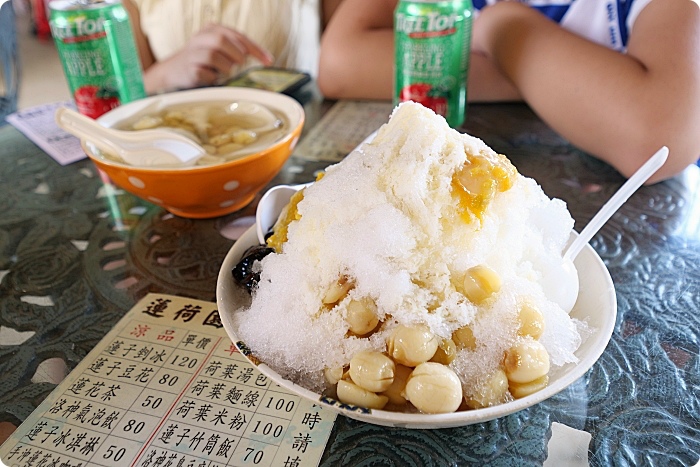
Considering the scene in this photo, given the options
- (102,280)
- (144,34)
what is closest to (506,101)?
(102,280)

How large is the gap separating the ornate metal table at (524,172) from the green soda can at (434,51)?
0.38 feet

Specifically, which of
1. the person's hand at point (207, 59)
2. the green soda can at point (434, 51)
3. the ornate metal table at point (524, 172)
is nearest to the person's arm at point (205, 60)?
the person's hand at point (207, 59)

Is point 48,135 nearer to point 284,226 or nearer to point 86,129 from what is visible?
point 86,129

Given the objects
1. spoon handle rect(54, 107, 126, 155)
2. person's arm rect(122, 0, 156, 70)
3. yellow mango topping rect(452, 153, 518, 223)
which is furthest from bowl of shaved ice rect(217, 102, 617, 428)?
person's arm rect(122, 0, 156, 70)

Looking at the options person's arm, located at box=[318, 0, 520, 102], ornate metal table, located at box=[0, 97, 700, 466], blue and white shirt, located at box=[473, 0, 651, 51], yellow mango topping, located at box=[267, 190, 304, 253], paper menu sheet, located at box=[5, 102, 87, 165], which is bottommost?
paper menu sheet, located at box=[5, 102, 87, 165]

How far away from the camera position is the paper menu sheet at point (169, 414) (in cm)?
40

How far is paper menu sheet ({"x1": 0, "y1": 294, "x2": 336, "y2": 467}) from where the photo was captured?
0.40m

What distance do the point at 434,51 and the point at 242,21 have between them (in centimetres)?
86

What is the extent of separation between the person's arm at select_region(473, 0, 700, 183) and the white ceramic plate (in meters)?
0.34

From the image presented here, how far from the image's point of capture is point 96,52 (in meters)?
0.83

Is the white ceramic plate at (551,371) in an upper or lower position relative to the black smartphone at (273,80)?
upper

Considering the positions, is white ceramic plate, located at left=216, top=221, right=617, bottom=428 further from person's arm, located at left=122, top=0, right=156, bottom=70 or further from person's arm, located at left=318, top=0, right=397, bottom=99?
person's arm, located at left=122, top=0, right=156, bottom=70

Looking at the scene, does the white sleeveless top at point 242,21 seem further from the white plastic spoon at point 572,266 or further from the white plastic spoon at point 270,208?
the white plastic spoon at point 572,266

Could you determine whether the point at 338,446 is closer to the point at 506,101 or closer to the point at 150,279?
the point at 150,279
